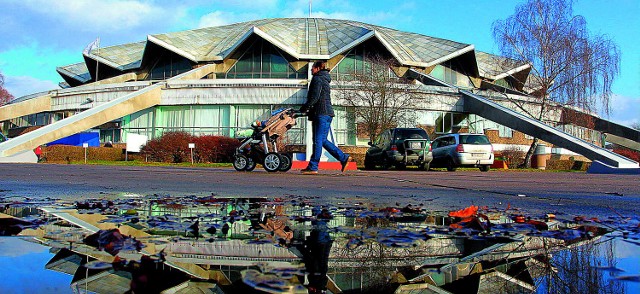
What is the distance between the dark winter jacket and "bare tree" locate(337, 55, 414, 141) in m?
21.4

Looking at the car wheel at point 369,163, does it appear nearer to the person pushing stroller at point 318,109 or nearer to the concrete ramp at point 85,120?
the person pushing stroller at point 318,109

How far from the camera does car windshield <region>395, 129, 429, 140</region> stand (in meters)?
20.1

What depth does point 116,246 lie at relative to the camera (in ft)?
6.04

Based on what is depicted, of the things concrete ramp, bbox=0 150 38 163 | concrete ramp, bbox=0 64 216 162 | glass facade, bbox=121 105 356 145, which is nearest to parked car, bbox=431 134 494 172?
glass facade, bbox=121 105 356 145

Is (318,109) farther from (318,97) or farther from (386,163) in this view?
(386,163)

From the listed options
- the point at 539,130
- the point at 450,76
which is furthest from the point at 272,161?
the point at 450,76

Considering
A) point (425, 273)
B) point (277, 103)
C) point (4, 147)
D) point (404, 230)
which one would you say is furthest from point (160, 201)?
point (277, 103)

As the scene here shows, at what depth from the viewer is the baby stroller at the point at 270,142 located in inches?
450

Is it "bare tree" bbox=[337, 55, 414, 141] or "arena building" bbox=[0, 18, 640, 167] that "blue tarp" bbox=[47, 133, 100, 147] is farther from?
"bare tree" bbox=[337, 55, 414, 141]

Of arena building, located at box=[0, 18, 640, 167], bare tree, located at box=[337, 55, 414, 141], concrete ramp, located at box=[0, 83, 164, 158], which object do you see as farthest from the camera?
arena building, located at box=[0, 18, 640, 167]

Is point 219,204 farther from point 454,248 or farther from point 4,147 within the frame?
point 4,147

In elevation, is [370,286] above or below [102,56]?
below

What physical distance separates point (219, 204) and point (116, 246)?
197 cm

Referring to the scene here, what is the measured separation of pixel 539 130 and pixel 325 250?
2611 centimetres
